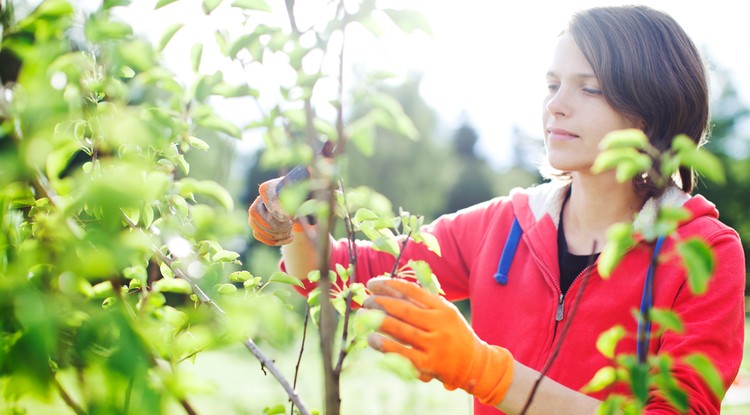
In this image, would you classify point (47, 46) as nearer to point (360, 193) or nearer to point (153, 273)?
point (360, 193)

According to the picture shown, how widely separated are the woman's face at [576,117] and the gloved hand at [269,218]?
63 centimetres

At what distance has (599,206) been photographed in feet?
5.58

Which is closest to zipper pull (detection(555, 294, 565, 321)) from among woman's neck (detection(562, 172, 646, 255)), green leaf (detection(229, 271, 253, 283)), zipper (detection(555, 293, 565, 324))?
zipper (detection(555, 293, 565, 324))

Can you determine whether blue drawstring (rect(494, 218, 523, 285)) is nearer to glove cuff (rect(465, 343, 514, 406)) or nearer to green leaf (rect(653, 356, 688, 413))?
glove cuff (rect(465, 343, 514, 406))

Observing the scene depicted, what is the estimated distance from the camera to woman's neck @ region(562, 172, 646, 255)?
5.50 feet

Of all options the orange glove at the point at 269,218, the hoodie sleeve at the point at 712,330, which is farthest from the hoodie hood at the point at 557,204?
the orange glove at the point at 269,218

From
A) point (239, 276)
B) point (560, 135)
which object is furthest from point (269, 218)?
point (560, 135)

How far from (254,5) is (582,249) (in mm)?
1246

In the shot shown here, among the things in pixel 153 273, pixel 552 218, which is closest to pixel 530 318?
pixel 552 218

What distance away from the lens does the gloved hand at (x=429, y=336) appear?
3.58 ft

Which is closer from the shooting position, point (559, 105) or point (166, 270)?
point (166, 270)

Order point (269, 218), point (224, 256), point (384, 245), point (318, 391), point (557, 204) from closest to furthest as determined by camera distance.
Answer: point (384, 245) → point (224, 256) → point (269, 218) → point (557, 204) → point (318, 391)

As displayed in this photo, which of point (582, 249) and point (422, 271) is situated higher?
point (422, 271)

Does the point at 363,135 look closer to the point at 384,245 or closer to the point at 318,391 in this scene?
the point at 384,245
